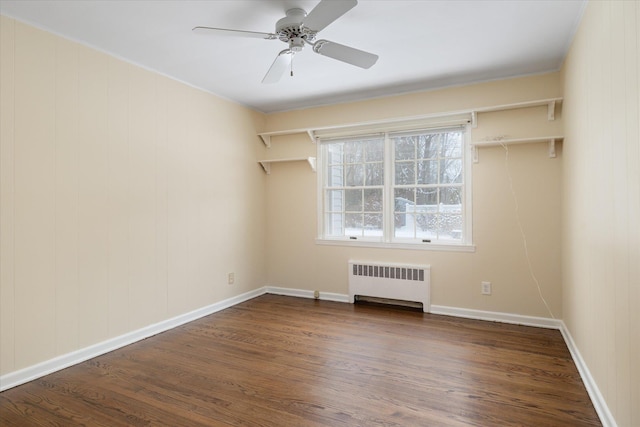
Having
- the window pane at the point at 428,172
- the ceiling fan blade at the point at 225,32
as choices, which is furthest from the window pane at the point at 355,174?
the ceiling fan blade at the point at 225,32

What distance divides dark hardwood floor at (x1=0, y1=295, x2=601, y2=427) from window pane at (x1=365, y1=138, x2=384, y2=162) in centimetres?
200

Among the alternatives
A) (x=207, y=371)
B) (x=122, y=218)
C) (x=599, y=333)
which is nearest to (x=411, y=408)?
(x=599, y=333)

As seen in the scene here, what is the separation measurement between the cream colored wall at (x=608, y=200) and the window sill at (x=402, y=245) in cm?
112

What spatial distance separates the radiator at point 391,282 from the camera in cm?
401

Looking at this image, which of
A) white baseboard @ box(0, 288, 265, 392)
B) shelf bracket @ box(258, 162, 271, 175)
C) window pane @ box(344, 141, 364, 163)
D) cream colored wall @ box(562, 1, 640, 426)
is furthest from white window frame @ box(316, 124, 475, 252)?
white baseboard @ box(0, 288, 265, 392)

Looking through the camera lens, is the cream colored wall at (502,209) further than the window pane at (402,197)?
No

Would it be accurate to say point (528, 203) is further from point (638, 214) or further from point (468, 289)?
point (638, 214)

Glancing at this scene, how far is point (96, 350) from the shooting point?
289 centimetres

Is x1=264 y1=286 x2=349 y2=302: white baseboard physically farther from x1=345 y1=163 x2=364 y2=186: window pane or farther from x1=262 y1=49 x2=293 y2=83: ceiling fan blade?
x1=262 y1=49 x2=293 y2=83: ceiling fan blade

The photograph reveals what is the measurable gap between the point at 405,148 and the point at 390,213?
0.80 m

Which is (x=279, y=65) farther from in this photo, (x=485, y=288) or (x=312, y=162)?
(x=485, y=288)

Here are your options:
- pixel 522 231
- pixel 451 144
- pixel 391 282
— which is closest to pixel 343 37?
pixel 451 144

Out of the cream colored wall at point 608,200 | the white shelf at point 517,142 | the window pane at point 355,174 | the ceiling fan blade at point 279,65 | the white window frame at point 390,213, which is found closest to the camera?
the cream colored wall at point 608,200

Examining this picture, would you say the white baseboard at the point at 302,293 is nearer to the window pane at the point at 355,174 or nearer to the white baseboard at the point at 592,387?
the window pane at the point at 355,174
